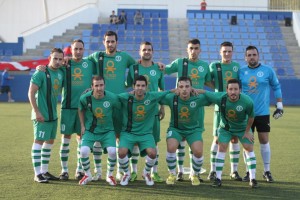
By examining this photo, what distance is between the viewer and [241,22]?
2789 cm

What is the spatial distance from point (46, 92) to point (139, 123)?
1237 mm

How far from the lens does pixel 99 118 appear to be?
5.93m

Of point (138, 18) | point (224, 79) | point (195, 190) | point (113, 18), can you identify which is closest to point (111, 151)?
point (195, 190)

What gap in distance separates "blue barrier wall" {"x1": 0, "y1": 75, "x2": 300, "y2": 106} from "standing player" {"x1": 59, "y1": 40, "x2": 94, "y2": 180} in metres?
14.2

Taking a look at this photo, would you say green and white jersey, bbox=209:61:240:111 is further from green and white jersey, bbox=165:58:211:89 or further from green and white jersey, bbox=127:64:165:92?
green and white jersey, bbox=127:64:165:92

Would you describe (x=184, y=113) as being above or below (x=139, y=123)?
above

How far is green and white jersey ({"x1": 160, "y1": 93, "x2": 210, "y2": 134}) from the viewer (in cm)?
594

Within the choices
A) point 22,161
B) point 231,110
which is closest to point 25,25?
point 22,161

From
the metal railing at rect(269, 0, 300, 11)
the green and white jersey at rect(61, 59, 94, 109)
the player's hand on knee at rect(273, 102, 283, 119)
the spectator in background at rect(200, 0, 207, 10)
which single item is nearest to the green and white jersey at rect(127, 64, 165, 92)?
the green and white jersey at rect(61, 59, 94, 109)

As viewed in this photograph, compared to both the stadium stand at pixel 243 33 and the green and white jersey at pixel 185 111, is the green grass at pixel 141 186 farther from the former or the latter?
the stadium stand at pixel 243 33

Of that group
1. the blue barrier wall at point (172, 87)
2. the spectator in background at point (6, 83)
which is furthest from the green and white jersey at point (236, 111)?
the spectator in background at point (6, 83)

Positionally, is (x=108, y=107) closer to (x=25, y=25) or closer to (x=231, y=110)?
(x=231, y=110)

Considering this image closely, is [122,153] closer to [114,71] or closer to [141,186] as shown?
[141,186]

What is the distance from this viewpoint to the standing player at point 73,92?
6.14 meters
